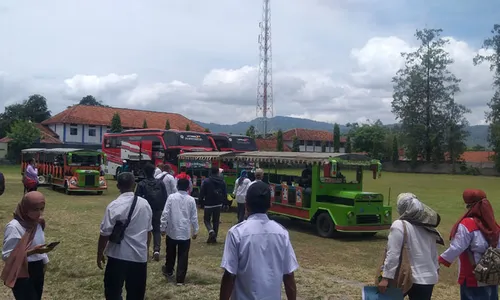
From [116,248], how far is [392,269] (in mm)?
2681

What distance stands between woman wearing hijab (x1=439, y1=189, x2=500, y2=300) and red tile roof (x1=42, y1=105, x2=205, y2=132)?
5802 cm

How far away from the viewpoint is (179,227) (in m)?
7.27

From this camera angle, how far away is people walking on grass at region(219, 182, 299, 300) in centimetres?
352

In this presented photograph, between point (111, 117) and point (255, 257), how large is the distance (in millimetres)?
61638

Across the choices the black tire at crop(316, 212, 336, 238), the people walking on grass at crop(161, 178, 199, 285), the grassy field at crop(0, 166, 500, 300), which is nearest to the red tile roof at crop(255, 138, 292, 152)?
the grassy field at crop(0, 166, 500, 300)

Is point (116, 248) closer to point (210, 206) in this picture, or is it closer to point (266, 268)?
point (266, 268)

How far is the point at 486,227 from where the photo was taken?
179 inches

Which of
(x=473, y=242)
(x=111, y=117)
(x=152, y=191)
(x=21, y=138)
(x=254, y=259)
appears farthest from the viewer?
(x=111, y=117)

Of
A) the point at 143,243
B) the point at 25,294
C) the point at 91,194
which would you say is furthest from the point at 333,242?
the point at 91,194

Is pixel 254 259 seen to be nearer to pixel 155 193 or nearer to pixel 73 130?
pixel 155 193

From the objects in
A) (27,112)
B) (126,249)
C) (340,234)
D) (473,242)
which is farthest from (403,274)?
(27,112)

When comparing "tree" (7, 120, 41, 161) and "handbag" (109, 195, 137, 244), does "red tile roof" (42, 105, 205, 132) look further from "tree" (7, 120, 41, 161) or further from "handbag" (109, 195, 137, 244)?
"handbag" (109, 195, 137, 244)

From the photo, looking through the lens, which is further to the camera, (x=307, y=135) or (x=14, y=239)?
(x=307, y=135)

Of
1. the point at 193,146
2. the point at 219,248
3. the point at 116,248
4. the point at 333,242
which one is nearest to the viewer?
the point at 116,248
